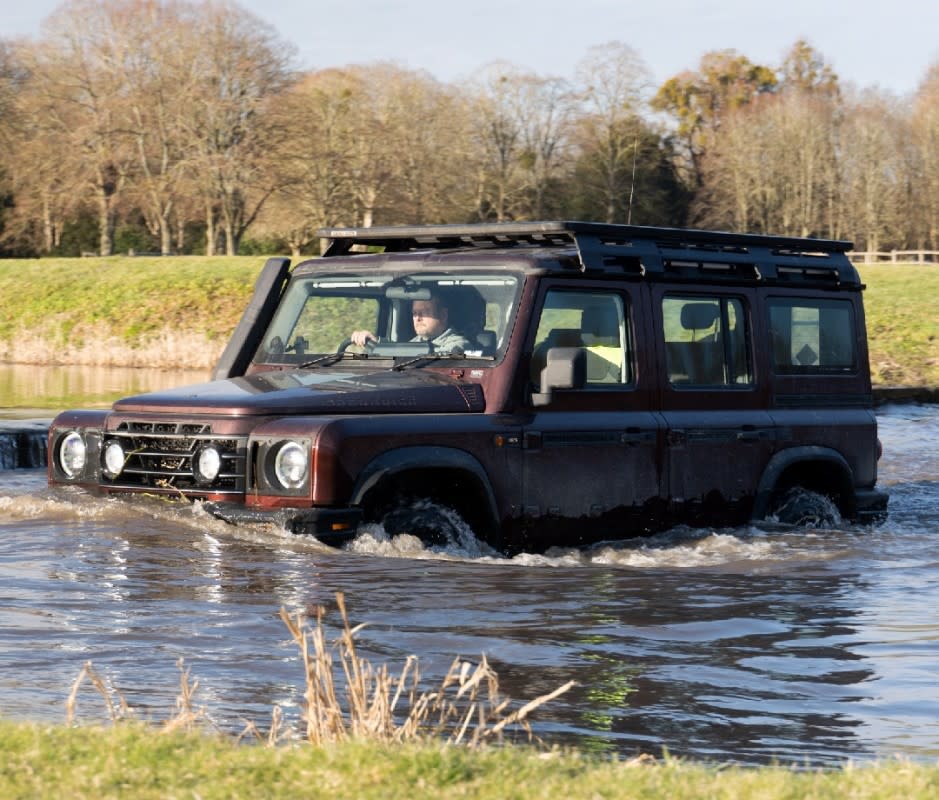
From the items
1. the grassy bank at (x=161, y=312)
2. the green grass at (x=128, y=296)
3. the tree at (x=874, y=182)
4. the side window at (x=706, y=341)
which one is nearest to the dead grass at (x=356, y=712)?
the side window at (x=706, y=341)

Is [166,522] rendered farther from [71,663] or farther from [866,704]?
[866,704]

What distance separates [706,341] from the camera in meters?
10.7

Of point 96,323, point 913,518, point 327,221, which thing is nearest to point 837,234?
point 327,221

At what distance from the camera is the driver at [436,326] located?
9648 mm

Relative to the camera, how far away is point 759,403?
1098 centimetres

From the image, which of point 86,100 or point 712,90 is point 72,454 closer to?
point 86,100

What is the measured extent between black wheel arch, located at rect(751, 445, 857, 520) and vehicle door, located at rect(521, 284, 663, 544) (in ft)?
3.38

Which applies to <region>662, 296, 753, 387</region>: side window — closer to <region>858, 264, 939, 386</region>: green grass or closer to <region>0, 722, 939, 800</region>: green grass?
Result: <region>0, 722, 939, 800</region>: green grass

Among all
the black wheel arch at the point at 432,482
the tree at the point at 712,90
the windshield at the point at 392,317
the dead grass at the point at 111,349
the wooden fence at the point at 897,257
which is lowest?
the black wheel arch at the point at 432,482

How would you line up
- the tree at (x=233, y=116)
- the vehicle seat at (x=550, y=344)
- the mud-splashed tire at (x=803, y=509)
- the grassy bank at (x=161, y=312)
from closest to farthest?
the vehicle seat at (x=550, y=344) → the mud-splashed tire at (x=803, y=509) → the grassy bank at (x=161, y=312) → the tree at (x=233, y=116)

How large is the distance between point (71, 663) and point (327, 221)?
51799 millimetres

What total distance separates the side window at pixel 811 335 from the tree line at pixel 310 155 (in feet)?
128

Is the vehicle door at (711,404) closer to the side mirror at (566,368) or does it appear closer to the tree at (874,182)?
the side mirror at (566,368)

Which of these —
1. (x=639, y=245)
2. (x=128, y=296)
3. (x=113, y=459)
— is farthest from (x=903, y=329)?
(x=113, y=459)
